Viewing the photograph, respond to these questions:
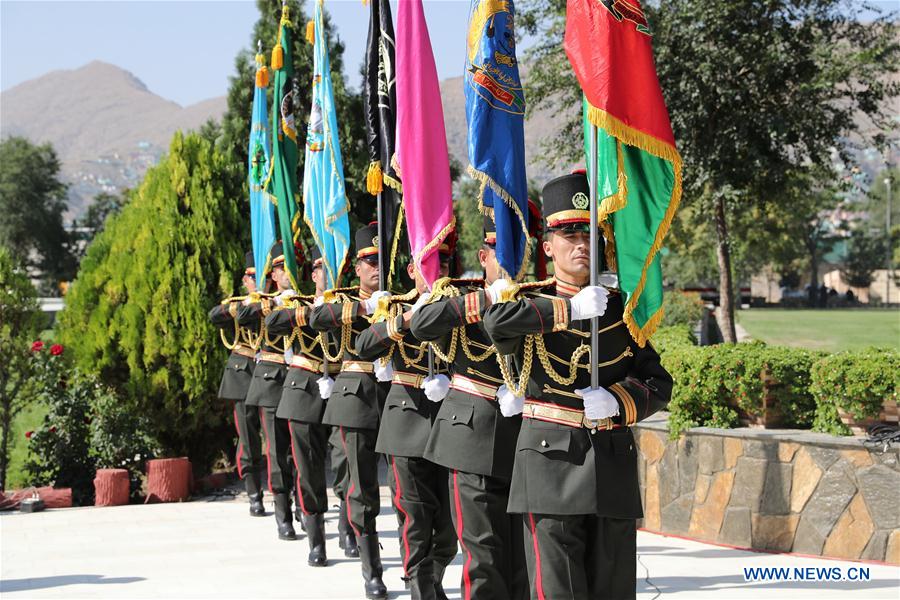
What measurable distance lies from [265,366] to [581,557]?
497 centimetres

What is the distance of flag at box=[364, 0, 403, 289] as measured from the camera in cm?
678

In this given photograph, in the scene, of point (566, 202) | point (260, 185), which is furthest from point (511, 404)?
point (260, 185)

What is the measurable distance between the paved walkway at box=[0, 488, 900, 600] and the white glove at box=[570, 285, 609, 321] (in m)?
2.80

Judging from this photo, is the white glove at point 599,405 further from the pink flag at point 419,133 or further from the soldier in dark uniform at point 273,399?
the soldier in dark uniform at point 273,399

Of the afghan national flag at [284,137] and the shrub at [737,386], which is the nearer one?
the shrub at [737,386]

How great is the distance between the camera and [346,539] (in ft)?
25.2

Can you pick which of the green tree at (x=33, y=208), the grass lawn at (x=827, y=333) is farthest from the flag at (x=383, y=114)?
the green tree at (x=33, y=208)

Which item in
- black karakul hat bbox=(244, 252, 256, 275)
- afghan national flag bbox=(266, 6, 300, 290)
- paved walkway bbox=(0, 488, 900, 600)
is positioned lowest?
paved walkway bbox=(0, 488, 900, 600)

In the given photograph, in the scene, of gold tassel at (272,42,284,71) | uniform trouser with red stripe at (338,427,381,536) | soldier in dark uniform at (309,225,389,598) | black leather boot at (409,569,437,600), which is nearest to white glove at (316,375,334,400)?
soldier in dark uniform at (309,225,389,598)

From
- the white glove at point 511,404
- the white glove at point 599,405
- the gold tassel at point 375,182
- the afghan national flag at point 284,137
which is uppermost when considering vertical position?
the afghan national flag at point 284,137

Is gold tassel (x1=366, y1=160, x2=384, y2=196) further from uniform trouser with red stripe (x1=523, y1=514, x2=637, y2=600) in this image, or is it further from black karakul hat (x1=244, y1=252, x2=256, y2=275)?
black karakul hat (x1=244, y1=252, x2=256, y2=275)

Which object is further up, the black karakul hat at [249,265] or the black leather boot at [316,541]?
the black karakul hat at [249,265]

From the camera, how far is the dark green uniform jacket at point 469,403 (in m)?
4.86

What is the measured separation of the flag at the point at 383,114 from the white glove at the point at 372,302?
271 millimetres
